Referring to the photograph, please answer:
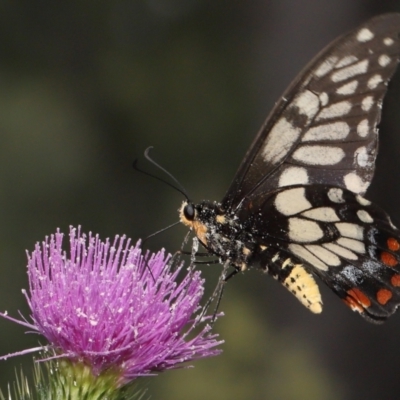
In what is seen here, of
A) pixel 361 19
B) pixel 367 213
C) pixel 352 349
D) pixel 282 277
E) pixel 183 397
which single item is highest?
pixel 361 19

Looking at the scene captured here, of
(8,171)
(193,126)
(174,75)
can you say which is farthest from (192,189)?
(8,171)

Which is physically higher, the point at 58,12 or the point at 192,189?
the point at 58,12

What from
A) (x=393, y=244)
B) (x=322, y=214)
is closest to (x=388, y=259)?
(x=393, y=244)

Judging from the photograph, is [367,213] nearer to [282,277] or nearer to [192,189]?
[282,277]

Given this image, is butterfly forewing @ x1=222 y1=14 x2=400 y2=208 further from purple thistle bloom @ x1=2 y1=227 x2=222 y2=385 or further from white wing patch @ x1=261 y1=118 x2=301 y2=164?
purple thistle bloom @ x1=2 y1=227 x2=222 y2=385

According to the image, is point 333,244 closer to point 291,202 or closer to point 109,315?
point 291,202
